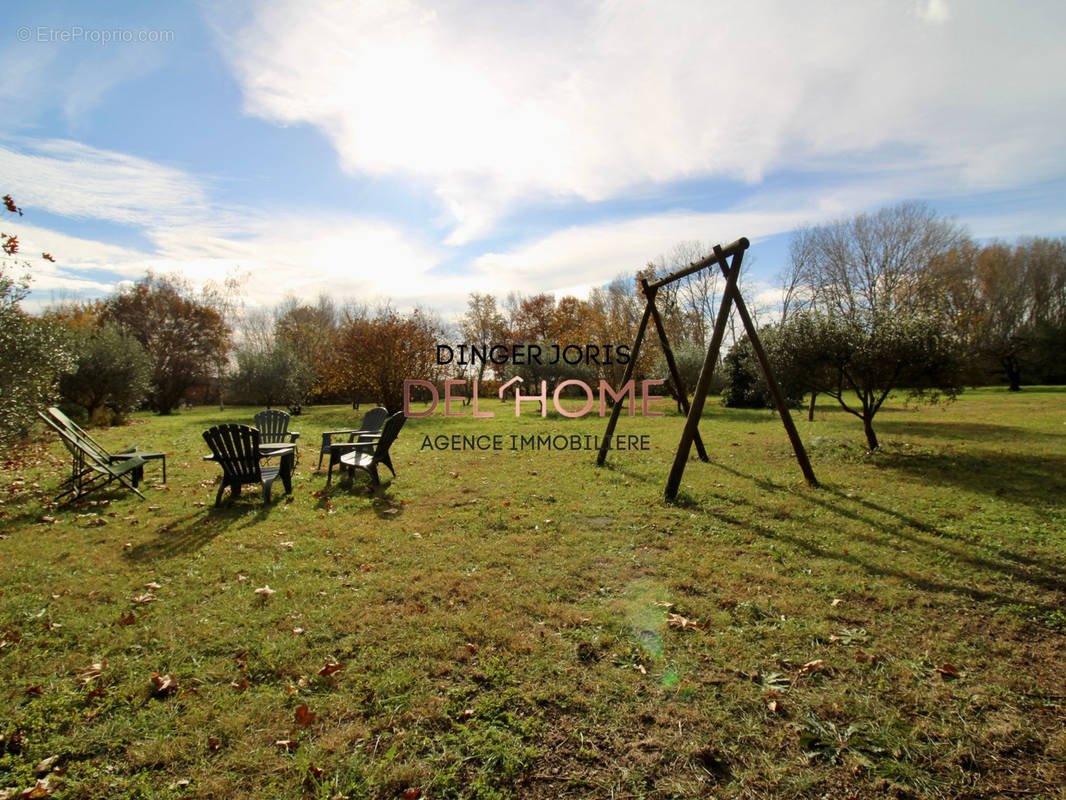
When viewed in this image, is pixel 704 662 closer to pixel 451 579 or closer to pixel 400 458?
pixel 451 579

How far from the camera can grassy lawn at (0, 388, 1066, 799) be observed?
2.32 metres

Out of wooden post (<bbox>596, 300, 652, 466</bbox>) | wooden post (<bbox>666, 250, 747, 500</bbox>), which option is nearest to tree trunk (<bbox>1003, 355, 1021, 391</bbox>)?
wooden post (<bbox>596, 300, 652, 466</bbox>)

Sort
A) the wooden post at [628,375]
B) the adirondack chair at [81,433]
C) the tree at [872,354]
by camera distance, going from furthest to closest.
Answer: the wooden post at [628,375], the tree at [872,354], the adirondack chair at [81,433]

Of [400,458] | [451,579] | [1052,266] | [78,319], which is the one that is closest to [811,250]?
[1052,266]

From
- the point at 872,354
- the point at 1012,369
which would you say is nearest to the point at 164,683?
the point at 872,354

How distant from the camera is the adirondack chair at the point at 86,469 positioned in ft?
22.4

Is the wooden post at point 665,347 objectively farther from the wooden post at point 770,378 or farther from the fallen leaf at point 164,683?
the fallen leaf at point 164,683

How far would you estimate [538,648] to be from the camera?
3.26 metres

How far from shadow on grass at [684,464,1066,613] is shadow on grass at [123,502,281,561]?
5650mm

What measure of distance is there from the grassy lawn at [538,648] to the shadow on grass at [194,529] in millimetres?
47

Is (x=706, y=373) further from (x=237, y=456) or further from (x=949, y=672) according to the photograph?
(x=237, y=456)

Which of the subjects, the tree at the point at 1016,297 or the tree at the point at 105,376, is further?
the tree at the point at 1016,297

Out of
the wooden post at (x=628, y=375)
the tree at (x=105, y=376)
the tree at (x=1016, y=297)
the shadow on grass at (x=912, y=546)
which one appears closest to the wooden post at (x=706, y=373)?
the shadow on grass at (x=912, y=546)

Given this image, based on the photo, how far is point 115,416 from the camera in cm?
1814
